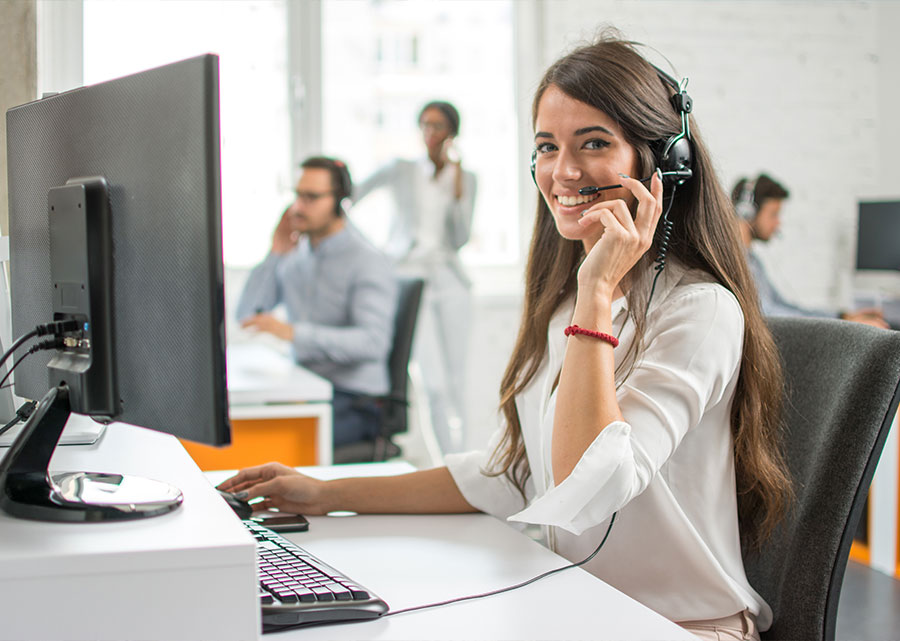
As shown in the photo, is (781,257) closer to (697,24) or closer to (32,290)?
(697,24)

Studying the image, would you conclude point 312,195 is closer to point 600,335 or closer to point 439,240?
point 439,240

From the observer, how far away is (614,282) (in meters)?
1.09

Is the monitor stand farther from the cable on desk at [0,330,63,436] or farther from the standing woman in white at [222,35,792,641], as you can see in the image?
the standing woman in white at [222,35,792,641]

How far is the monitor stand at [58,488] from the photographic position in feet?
2.37

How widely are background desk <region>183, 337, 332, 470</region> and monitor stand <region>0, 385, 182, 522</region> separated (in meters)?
1.53

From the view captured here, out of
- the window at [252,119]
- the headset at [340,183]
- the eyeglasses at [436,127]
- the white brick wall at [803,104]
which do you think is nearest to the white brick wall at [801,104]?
the white brick wall at [803,104]

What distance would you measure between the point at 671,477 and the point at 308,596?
520mm

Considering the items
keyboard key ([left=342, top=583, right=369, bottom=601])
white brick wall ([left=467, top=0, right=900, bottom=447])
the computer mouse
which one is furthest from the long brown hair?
white brick wall ([left=467, top=0, right=900, bottom=447])

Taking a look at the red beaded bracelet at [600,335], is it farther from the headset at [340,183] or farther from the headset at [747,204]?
the headset at [747,204]

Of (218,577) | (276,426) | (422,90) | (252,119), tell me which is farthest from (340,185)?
(218,577)

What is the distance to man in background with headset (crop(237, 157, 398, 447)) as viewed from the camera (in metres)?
2.91

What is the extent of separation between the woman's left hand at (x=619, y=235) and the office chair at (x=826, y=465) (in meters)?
0.26

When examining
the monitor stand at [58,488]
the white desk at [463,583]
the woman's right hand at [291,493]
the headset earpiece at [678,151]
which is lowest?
the white desk at [463,583]

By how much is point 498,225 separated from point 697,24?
4.94 ft
